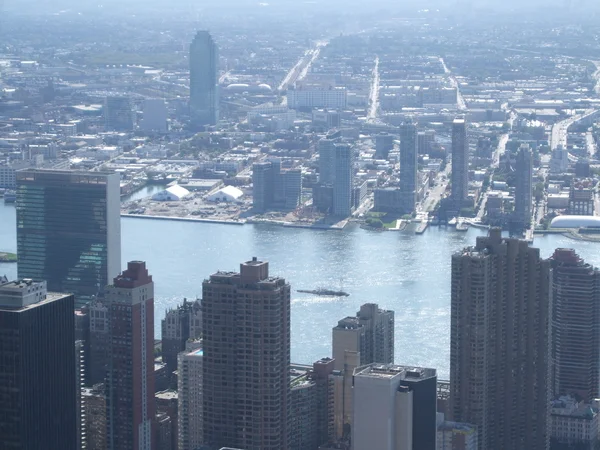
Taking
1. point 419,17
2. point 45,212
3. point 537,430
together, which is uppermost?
point 419,17

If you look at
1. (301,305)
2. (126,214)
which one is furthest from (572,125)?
(301,305)

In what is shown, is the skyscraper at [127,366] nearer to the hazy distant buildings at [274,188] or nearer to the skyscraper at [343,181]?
the skyscraper at [343,181]

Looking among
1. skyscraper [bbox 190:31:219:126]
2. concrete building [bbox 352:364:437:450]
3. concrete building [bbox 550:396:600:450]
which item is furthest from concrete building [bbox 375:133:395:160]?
concrete building [bbox 352:364:437:450]

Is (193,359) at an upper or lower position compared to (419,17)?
lower

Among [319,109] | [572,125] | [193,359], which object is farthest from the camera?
[319,109]

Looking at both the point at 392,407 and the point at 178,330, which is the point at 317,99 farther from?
the point at 392,407

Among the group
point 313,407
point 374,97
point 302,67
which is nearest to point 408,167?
point 313,407

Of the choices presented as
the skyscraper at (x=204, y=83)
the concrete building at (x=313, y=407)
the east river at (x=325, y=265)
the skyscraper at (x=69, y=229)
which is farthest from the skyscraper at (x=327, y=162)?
the concrete building at (x=313, y=407)

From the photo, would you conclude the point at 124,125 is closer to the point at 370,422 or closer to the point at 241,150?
the point at 241,150
